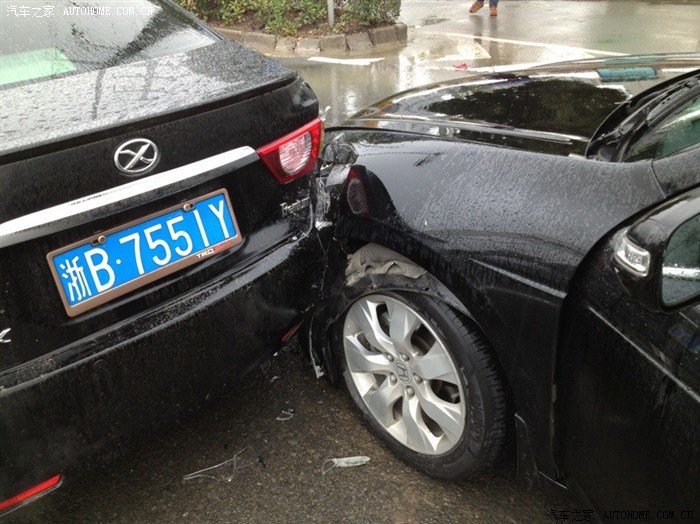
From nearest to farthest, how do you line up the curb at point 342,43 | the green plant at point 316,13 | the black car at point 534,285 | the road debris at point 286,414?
the black car at point 534,285 → the road debris at point 286,414 → the curb at point 342,43 → the green plant at point 316,13

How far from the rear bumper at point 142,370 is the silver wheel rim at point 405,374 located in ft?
0.84

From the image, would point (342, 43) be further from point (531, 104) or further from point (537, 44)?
point (531, 104)

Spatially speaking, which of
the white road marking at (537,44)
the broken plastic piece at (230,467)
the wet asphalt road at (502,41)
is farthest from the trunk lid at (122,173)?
the white road marking at (537,44)

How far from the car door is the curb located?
7.20 metres

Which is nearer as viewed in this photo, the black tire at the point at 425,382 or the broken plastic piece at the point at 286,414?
the black tire at the point at 425,382

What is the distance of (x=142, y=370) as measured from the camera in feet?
5.43

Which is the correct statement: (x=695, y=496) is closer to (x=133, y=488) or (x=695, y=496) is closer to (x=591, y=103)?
(x=591, y=103)

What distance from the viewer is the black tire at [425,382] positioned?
1744mm

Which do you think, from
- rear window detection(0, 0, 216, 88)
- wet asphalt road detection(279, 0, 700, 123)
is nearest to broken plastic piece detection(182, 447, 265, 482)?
rear window detection(0, 0, 216, 88)

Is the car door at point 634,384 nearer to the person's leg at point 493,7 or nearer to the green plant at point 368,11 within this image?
the green plant at point 368,11

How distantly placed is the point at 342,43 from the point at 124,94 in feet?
22.6

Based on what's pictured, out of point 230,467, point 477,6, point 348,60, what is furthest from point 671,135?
point 477,6

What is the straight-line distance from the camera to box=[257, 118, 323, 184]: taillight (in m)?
1.86

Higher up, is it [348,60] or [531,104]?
[531,104]
